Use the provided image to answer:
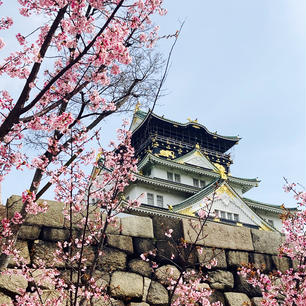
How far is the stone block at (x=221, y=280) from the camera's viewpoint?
5012mm

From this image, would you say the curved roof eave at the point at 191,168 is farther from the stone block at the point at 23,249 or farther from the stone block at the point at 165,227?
the stone block at the point at 23,249

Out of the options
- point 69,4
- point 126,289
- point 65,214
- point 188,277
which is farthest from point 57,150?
point 188,277

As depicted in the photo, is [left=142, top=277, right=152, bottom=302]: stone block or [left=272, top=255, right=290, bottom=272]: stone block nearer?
[left=142, top=277, right=152, bottom=302]: stone block

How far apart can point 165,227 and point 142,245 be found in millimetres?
460

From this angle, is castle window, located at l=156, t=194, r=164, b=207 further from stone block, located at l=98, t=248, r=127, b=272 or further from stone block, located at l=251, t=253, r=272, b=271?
stone block, located at l=98, t=248, r=127, b=272

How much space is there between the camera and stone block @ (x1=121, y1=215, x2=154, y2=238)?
192 inches

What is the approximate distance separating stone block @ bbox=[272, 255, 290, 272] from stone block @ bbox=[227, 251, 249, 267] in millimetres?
564

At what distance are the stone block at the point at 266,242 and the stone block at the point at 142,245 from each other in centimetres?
185

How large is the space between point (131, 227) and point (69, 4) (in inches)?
116

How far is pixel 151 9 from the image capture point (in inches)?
166

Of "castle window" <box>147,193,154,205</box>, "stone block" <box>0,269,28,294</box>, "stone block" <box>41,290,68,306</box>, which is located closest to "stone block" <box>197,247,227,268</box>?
"stone block" <box>41,290,68,306</box>

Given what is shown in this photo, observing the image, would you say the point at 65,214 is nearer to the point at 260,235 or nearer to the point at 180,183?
the point at 260,235

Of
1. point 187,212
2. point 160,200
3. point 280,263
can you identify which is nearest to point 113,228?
point 280,263

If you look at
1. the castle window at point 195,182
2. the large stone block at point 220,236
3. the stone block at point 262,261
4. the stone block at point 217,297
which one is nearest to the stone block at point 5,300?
the large stone block at point 220,236
